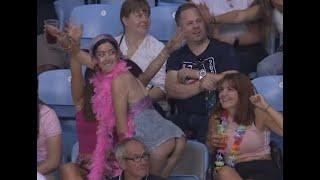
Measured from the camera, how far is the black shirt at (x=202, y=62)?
332 centimetres

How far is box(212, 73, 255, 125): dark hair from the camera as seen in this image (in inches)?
130

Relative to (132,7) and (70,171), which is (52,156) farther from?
(132,7)

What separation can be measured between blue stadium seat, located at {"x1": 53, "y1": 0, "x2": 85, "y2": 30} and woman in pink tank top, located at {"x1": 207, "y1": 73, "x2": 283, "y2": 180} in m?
0.73

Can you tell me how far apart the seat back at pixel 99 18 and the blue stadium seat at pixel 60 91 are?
20 cm

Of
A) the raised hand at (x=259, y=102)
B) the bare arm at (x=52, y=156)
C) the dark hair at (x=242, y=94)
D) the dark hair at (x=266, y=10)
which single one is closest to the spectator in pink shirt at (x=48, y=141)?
the bare arm at (x=52, y=156)

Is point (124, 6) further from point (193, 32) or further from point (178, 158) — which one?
point (178, 158)

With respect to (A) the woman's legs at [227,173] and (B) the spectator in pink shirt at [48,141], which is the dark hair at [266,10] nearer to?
(A) the woman's legs at [227,173]

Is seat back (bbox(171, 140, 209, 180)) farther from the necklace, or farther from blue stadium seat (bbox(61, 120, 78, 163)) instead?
blue stadium seat (bbox(61, 120, 78, 163))

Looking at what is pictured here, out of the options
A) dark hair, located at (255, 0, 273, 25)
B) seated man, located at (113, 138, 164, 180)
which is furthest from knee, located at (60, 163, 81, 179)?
dark hair, located at (255, 0, 273, 25)

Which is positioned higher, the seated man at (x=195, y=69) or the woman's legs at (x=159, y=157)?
the seated man at (x=195, y=69)

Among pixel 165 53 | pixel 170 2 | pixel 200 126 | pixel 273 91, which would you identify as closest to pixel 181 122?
pixel 200 126

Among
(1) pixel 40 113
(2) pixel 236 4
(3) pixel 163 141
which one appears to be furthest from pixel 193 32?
(1) pixel 40 113
